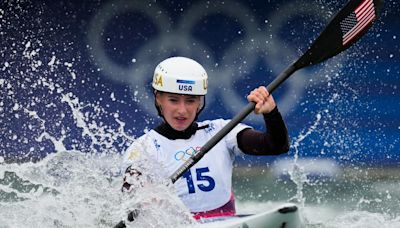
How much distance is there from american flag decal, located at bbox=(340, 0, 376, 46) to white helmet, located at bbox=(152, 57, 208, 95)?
2.62ft

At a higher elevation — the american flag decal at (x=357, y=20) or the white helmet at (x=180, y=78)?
the american flag decal at (x=357, y=20)

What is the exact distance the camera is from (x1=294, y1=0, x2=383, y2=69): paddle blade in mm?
4355

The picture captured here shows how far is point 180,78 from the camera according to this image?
4.08 metres

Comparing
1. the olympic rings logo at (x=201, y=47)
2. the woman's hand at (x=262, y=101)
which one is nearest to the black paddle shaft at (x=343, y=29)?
the woman's hand at (x=262, y=101)

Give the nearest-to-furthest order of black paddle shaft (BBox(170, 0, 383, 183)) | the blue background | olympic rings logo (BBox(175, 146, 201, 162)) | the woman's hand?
the woman's hand < olympic rings logo (BBox(175, 146, 201, 162)) < black paddle shaft (BBox(170, 0, 383, 183)) < the blue background

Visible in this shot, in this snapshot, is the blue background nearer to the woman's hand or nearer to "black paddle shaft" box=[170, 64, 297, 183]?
"black paddle shaft" box=[170, 64, 297, 183]

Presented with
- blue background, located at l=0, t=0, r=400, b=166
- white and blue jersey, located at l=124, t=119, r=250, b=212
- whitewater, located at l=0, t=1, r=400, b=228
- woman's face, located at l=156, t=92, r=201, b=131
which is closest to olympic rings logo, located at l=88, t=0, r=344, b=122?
blue background, located at l=0, t=0, r=400, b=166

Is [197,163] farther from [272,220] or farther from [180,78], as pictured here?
[272,220]

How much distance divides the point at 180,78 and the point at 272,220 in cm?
79

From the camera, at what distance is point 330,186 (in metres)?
7.87

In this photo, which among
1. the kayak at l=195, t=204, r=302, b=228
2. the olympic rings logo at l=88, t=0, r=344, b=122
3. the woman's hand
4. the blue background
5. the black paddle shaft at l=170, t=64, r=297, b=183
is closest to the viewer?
the kayak at l=195, t=204, r=302, b=228

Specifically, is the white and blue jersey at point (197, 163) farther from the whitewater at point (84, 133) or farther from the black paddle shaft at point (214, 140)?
the whitewater at point (84, 133)

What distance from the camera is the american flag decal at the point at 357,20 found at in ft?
14.3

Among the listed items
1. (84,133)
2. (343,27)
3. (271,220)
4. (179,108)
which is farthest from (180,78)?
(84,133)
